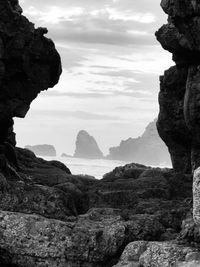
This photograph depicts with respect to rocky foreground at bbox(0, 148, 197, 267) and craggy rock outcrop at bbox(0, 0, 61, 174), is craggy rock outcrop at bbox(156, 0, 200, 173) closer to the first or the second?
rocky foreground at bbox(0, 148, 197, 267)

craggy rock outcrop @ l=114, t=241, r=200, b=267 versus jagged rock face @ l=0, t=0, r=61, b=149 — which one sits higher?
jagged rock face @ l=0, t=0, r=61, b=149

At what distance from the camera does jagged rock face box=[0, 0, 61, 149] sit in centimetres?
4925

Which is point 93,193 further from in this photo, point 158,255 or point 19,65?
A: point 158,255

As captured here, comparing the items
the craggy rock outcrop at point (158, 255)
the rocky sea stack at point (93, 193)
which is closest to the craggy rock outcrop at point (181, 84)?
the rocky sea stack at point (93, 193)

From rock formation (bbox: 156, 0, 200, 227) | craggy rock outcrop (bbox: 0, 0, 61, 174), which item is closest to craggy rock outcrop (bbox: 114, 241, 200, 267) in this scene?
rock formation (bbox: 156, 0, 200, 227)

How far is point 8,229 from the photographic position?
28.2m

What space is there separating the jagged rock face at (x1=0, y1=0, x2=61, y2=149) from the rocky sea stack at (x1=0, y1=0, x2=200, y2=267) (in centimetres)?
11

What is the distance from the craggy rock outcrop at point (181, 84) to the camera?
144ft

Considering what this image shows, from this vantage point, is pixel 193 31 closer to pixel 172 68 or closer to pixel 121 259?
pixel 172 68

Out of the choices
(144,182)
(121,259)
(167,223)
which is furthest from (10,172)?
(121,259)

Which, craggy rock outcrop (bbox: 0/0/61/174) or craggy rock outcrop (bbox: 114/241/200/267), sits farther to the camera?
craggy rock outcrop (bbox: 0/0/61/174)

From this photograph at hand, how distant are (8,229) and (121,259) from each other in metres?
6.96

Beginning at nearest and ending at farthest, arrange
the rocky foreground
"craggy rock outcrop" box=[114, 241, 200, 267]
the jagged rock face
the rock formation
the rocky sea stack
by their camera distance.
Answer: "craggy rock outcrop" box=[114, 241, 200, 267], the rocky foreground, the rocky sea stack, the rock formation, the jagged rock face

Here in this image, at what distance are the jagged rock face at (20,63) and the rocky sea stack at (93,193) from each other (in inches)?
4.2
